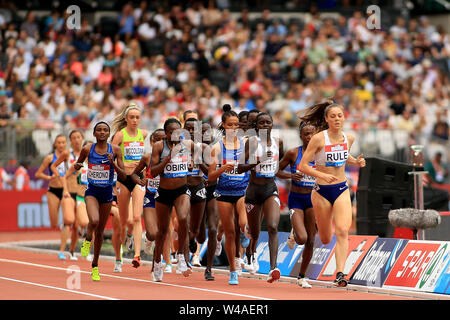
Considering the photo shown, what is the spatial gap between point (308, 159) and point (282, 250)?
124 inches

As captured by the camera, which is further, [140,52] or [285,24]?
[285,24]

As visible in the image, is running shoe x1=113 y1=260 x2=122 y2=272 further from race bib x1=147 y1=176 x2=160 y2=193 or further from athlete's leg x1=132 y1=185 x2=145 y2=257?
race bib x1=147 y1=176 x2=160 y2=193

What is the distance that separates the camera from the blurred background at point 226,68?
26781 millimetres

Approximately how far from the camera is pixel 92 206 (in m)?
15.1

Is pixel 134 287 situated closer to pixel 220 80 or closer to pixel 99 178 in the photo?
pixel 99 178

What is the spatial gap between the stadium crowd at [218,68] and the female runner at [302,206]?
11045 millimetres

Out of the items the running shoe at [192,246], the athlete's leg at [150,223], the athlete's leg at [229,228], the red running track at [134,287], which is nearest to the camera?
the red running track at [134,287]

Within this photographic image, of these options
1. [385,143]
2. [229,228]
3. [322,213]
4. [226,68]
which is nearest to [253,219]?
[229,228]

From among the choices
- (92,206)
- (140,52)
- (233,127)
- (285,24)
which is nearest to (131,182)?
(92,206)

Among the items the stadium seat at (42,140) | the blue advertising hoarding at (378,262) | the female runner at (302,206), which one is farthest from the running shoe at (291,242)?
the stadium seat at (42,140)

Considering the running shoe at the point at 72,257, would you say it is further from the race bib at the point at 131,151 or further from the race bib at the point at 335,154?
the race bib at the point at 335,154

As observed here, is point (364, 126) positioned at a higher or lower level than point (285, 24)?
lower

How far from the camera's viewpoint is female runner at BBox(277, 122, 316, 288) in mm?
14422
